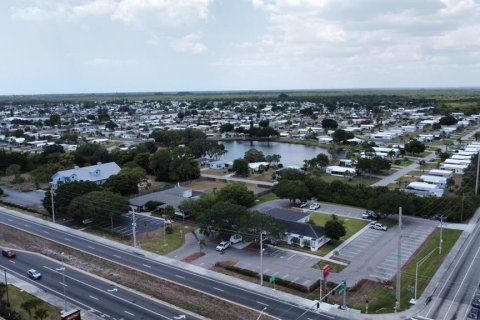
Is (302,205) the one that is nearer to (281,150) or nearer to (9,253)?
(9,253)

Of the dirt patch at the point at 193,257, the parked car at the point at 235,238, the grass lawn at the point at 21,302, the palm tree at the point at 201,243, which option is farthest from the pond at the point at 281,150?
the grass lawn at the point at 21,302

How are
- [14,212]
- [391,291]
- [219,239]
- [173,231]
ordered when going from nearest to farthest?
[391,291], [219,239], [173,231], [14,212]

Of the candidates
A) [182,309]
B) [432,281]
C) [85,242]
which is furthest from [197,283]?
[432,281]

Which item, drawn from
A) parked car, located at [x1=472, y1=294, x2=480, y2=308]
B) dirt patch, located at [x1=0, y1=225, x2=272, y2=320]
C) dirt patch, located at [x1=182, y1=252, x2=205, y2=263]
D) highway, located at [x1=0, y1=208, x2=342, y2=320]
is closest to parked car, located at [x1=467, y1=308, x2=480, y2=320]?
parked car, located at [x1=472, y1=294, x2=480, y2=308]

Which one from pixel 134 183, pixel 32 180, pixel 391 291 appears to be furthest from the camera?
pixel 32 180

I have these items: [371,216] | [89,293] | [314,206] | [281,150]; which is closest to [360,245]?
[371,216]

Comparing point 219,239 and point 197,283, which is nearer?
point 197,283

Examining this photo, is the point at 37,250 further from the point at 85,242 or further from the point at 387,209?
the point at 387,209
